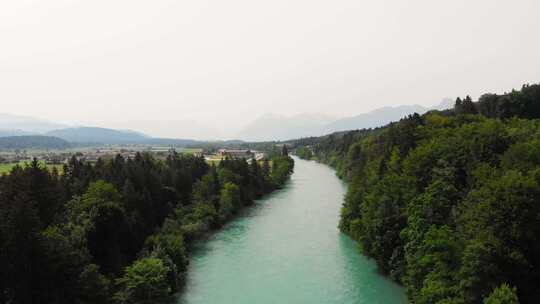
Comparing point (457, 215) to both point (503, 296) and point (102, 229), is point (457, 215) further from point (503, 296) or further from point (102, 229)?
point (102, 229)

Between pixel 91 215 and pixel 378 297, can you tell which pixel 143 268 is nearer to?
pixel 91 215

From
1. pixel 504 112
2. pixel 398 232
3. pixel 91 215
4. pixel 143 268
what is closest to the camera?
pixel 143 268

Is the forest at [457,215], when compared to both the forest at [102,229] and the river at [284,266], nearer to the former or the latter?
the river at [284,266]

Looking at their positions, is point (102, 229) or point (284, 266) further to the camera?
point (284, 266)

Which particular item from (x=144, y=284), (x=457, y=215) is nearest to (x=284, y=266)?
(x=144, y=284)

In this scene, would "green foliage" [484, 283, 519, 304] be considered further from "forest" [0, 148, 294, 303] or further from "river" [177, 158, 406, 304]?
"forest" [0, 148, 294, 303]

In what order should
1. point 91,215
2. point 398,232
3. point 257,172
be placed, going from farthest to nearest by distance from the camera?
point 257,172 < point 398,232 < point 91,215

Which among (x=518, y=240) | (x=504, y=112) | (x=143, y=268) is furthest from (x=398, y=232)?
(x=504, y=112)
